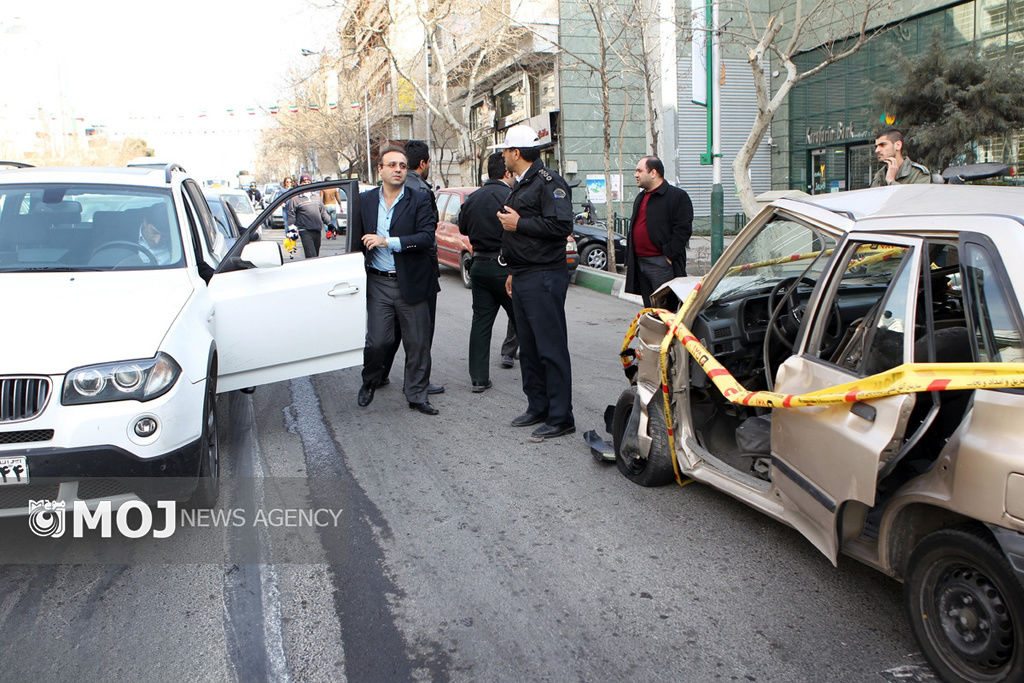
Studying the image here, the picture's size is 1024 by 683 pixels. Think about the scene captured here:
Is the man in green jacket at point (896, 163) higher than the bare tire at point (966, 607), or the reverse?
the man in green jacket at point (896, 163)

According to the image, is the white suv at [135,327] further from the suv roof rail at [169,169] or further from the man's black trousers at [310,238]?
the man's black trousers at [310,238]

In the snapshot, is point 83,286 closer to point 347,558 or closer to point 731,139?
point 347,558

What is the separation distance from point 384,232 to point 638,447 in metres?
2.81

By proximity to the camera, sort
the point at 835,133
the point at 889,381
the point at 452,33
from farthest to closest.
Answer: the point at 452,33, the point at 835,133, the point at 889,381

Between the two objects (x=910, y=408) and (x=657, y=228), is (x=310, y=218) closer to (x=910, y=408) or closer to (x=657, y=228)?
(x=657, y=228)

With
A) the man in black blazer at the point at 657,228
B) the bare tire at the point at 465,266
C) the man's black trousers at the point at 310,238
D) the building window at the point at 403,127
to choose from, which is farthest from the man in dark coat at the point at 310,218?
the building window at the point at 403,127

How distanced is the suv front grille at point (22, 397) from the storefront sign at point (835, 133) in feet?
71.3

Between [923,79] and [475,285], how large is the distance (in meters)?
11.4

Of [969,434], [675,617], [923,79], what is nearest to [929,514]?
[969,434]

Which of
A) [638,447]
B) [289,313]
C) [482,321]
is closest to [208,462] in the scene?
[289,313]

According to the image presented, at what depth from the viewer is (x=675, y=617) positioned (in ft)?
11.4

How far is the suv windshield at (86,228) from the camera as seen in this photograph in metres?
5.13

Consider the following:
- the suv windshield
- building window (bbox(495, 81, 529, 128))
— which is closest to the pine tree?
the suv windshield

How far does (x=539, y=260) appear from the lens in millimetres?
5715
